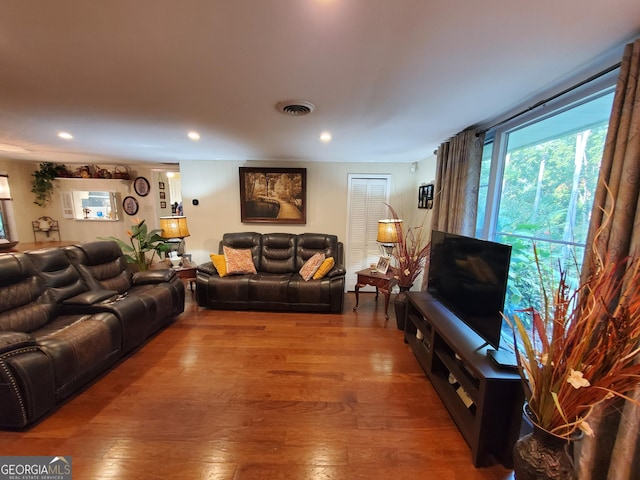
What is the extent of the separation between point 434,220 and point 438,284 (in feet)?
3.18

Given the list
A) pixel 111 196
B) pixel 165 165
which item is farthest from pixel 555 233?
pixel 111 196

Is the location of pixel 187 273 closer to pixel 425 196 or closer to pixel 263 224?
pixel 263 224

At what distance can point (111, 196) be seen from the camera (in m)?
5.44

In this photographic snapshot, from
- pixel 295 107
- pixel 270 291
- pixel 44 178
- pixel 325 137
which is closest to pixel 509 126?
pixel 325 137

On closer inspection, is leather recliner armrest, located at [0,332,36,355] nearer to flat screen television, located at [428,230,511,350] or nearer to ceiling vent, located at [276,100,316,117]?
ceiling vent, located at [276,100,316,117]

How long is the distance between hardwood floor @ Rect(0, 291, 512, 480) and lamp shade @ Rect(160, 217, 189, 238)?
1.47m

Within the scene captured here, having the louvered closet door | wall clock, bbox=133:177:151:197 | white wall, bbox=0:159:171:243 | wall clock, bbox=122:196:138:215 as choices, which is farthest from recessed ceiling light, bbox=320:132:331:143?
wall clock, bbox=122:196:138:215

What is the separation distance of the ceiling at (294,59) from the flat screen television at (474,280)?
3.35 ft

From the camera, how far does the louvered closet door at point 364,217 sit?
13.3ft

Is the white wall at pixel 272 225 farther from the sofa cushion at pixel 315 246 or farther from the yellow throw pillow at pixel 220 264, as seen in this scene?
the yellow throw pillow at pixel 220 264

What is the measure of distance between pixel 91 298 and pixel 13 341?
0.79 meters

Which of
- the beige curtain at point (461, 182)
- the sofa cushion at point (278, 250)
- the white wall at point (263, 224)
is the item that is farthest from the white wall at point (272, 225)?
the beige curtain at point (461, 182)

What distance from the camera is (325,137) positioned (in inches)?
104

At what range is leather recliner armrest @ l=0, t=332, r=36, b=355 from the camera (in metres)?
1.46
